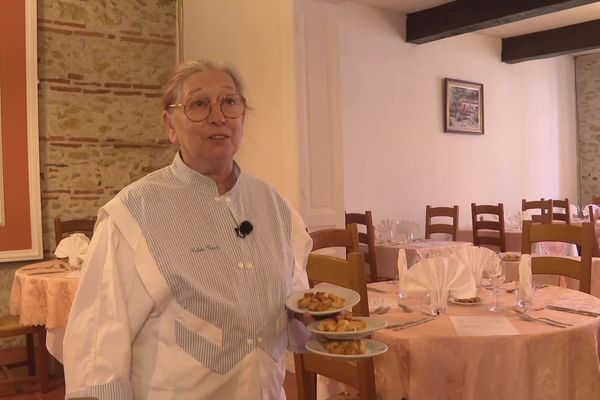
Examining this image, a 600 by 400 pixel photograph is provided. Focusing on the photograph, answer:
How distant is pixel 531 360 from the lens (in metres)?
1.93

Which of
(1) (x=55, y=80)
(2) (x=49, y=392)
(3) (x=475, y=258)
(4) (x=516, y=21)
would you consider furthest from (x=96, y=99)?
(4) (x=516, y=21)

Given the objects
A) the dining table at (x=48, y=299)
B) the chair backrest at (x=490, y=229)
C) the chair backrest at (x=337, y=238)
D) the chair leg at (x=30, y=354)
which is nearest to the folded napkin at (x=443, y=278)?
the chair backrest at (x=337, y=238)

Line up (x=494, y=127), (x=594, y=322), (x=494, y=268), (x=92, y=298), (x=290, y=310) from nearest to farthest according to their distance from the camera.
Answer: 1. (x=92, y=298)
2. (x=290, y=310)
3. (x=594, y=322)
4. (x=494, y=268)
5. (x=494, y=127)

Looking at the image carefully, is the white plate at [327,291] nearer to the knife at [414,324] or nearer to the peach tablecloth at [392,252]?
the knife at [414,324]

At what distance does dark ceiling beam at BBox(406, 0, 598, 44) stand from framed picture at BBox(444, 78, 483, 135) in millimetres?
828

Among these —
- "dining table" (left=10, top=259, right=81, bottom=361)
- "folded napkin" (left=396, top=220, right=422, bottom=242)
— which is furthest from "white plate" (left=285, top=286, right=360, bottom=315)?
"folded napkin" (left=396, top=220, right=422, bottom=242)

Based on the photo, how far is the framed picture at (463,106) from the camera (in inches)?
275

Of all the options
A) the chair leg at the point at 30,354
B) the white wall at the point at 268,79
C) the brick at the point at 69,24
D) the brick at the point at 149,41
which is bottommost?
the chair leg at the point at 30,354

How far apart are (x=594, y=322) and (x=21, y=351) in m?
4.17

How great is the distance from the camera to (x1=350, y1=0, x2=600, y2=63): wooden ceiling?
5.72 meters

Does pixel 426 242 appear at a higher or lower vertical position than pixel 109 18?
lower

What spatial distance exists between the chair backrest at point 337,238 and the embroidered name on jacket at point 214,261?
138cm

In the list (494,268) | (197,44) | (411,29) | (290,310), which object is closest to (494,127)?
(411,29)

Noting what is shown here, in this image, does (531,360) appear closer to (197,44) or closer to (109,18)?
(197,44)
